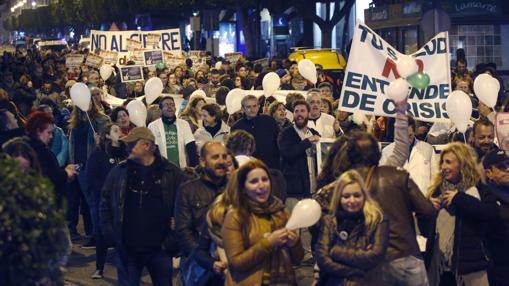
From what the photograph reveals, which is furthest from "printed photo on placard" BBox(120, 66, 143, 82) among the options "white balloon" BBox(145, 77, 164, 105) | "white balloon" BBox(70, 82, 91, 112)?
"white balloon" BBox(70, 82, 91, 112)

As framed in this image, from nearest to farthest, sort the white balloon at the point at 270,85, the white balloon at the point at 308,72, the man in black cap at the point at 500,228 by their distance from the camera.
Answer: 1. the man in black cap at the point at 500,228
2. the white balloon at the point at 270,85
3. the white balloon at the point at 308,72

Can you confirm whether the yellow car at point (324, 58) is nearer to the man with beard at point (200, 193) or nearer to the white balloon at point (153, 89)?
the white balloon at point (153, 89)

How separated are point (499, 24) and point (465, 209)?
22.4 meters

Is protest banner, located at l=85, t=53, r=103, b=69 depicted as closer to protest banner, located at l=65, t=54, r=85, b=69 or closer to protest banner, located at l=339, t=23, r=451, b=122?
protest banner, located at l=65, t=54, r=85, b=69

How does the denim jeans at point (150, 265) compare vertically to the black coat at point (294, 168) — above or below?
below

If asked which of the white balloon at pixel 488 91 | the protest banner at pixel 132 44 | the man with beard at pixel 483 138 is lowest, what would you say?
the man with beard at pixel 483 138

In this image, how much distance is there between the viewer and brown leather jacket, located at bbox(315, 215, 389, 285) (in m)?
6.73

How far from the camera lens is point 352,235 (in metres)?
6.76

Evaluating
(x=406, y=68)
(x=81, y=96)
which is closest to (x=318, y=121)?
(x=81, y=96)

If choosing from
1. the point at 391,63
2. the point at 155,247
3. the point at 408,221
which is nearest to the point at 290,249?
the point at 408,221

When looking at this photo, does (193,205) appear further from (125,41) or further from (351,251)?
(125,41)

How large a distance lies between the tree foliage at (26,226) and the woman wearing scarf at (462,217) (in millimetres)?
2939

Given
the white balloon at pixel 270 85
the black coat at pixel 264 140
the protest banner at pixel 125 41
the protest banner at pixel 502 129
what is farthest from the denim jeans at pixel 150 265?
the protest banner at pixel 125 41

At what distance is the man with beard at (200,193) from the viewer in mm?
7672
